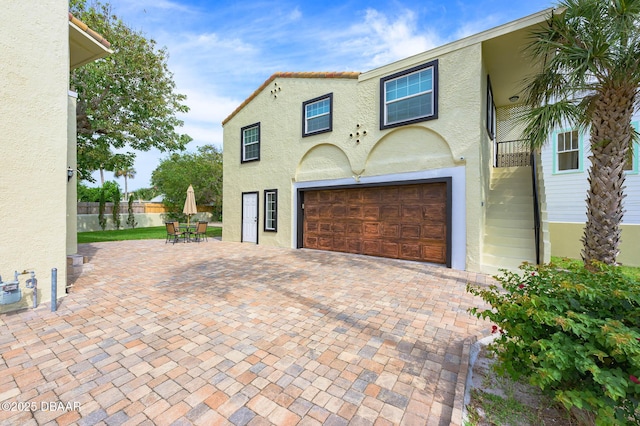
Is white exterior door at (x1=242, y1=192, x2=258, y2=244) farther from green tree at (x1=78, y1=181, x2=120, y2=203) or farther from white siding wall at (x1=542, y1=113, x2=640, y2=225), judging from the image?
green tree at (x1=78, y1=181, x2=120, y2=203)

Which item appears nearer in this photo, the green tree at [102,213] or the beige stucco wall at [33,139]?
the beige stucco wall at [33,139]

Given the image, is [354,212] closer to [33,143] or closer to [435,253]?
[435,253]

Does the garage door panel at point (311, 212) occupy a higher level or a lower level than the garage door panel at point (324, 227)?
higher

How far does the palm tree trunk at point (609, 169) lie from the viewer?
4.77 metres

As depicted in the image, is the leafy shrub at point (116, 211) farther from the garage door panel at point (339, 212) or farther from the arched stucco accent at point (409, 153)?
the arched stucco accent at point (409, 153)

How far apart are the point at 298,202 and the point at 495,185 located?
7167 millimetres

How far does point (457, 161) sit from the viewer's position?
7.44 m

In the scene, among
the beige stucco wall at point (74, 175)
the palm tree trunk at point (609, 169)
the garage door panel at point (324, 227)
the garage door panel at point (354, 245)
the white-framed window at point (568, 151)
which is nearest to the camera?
the palm tree trunk at point (609, 169)

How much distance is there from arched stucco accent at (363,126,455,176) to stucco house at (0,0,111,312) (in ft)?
25.2

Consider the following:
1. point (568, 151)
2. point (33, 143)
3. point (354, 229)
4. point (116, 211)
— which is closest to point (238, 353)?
point (33, 143)

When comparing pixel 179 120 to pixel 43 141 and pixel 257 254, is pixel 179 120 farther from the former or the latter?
pixel 43 141

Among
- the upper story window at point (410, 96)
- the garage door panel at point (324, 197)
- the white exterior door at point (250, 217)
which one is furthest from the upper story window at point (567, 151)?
the white exterior door at point (250, 217)

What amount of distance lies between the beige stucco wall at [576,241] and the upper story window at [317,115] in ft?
30.8

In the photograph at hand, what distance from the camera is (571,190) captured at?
1000cm
